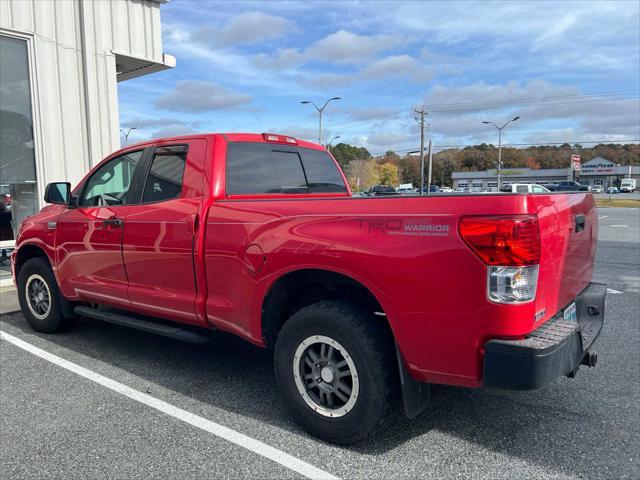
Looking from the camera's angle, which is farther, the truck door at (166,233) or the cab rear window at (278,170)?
the cab rear window at (278,170)

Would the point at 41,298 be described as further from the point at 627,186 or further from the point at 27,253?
the point at 627,186

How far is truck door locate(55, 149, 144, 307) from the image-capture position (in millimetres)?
4307

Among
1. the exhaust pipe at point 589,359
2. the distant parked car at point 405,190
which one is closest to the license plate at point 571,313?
the exhaust pipe at point 589,359

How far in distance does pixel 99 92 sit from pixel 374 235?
8077 millimetres

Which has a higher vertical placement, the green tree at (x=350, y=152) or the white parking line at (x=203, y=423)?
the green tree at (x=350, y=152)

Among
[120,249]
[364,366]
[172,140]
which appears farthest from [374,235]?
[120,249]

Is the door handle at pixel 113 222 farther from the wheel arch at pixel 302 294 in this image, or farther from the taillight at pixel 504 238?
the taillight at pixel 504 238

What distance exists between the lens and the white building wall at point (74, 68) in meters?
8.30

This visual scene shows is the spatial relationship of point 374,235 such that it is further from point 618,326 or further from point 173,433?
point 618,326

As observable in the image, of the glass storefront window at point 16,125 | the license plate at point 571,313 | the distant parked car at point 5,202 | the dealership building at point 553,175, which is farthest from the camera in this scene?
the dealership building at point 553,175

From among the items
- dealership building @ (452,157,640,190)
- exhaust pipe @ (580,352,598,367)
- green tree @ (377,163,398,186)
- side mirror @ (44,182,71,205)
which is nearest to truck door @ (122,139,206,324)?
side mirror @ (44,182,71,205)

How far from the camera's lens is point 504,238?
7.77ft

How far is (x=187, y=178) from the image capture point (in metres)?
3.82

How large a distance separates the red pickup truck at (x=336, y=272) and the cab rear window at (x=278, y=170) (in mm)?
14
